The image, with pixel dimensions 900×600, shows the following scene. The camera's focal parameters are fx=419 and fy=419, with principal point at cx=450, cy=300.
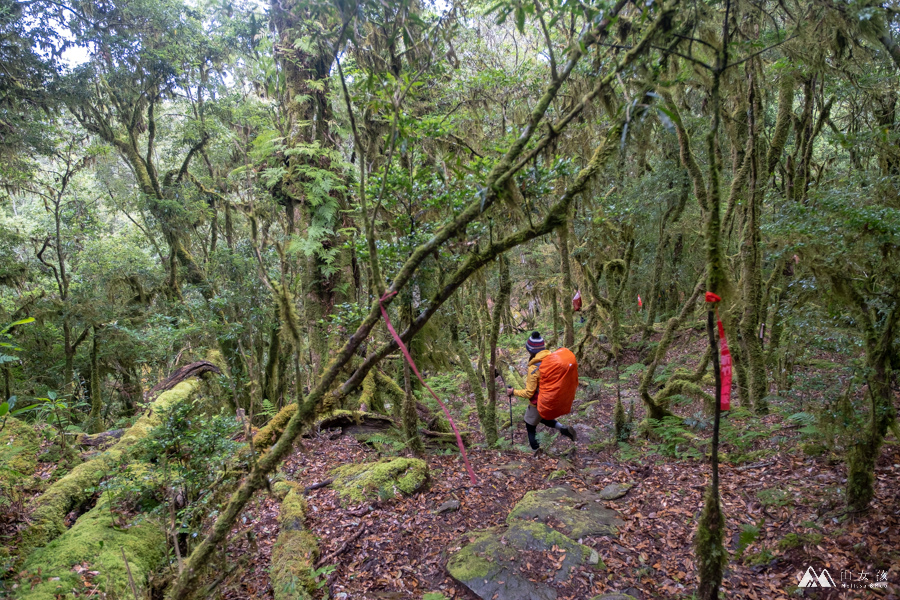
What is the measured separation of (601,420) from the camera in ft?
30.2

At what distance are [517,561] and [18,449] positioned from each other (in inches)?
252

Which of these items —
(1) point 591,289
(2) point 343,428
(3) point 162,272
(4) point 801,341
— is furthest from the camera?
(3) point 162,272

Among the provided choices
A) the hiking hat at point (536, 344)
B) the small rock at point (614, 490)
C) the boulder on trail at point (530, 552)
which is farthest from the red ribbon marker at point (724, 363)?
the hiking hat at point (536, 344)

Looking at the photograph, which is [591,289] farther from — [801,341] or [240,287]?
[240,287]

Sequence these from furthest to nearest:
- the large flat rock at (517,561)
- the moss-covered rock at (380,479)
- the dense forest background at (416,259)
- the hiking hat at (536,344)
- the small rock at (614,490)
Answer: the hiking hat at (536,344) → the moss-covered rock at (380,479) → the small rock at (614,490) → the large flat rock at (517,561) → the dense forest background at (416,259)

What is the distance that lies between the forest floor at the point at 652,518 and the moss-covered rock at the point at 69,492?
1.78 metres

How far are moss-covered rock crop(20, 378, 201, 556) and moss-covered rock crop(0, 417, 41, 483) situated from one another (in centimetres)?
48

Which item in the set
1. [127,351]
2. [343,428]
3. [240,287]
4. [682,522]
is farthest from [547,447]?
[127,351]

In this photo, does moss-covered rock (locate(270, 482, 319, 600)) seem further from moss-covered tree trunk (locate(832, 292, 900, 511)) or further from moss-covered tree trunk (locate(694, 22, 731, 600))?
moss-covered tree trunk (locate(832, 292, 900, 511))

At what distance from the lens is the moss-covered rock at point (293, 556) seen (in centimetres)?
398

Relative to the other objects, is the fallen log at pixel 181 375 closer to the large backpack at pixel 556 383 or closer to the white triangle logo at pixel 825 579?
the large backpack at pixel 556 383

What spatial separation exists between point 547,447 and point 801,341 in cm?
435

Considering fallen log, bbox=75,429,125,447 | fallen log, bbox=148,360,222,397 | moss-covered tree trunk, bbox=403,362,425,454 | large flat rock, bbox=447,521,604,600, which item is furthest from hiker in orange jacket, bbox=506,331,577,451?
fallen log, bbox=75,429,125,447

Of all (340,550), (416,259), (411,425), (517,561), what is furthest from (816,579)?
(411,425)
